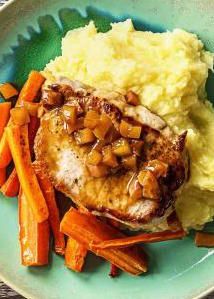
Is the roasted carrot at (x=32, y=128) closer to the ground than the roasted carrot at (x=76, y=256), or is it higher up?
higher up

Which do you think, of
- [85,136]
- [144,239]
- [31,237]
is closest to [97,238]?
[144,239]

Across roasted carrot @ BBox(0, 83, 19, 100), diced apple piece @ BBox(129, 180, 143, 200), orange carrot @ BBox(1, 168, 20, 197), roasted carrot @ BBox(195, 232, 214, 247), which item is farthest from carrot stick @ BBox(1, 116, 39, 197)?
roasted carrot @ BBox(195, 232, 214, 247)

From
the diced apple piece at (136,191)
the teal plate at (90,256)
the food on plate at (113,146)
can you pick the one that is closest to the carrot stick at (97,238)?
the food on plate at (113,146)

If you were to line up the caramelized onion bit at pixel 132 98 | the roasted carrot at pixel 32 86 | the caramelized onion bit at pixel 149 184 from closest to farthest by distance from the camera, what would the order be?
the caramelized onion bit at pixel 149 184
the caramelized onion bit at pixel 132 98
the roasted carrot at pixel 32 86

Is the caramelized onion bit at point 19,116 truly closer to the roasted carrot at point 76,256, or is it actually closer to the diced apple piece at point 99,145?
the diced apple piece at point 99,145

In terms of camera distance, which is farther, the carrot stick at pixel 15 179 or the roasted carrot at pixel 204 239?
the carrot stick at pixel 15 179

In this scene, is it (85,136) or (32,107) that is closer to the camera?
(85,136)

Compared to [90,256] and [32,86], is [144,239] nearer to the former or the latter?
[90,256]
